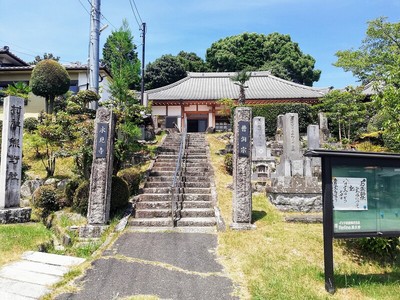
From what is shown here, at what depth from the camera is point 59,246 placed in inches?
290

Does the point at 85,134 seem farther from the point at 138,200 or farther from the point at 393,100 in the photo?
the point at 393,100

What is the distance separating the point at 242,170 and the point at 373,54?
19.0m

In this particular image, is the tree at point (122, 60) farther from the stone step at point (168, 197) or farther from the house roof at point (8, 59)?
the house roof at point (8, 59)

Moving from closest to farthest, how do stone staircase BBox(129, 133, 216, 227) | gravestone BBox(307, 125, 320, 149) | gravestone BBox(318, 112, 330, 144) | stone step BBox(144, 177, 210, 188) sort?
stone staircase BBox(129, 133, 216, 227) < stone step BBox(144, 177, 210, 188) < gravestone BBox(307, 125, 320, 149) < gravestone BBox(318, 112, 330, 144)

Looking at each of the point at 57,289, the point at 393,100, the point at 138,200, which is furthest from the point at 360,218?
the point at 138,200

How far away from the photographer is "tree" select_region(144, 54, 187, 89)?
39.2m

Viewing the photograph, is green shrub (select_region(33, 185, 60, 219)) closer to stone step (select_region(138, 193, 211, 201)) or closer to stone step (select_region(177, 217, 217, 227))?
stone step (select_region(138, 193, 211, 201))

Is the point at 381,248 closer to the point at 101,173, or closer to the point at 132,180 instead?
the point at 101,173

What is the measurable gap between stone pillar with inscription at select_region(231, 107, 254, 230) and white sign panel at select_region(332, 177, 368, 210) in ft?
10.3

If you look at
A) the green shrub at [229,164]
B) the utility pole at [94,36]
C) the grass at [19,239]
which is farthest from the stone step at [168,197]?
the utility pole at [94,36]

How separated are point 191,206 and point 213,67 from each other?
118 feet

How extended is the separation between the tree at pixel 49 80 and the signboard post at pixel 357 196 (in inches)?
674

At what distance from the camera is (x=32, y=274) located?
5141 mm

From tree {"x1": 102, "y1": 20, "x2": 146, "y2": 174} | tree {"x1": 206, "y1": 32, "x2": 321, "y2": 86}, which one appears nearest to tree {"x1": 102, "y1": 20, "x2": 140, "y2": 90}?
tree {"x1": 102, "y1": 20, "x2": 146, "y2": 174}
